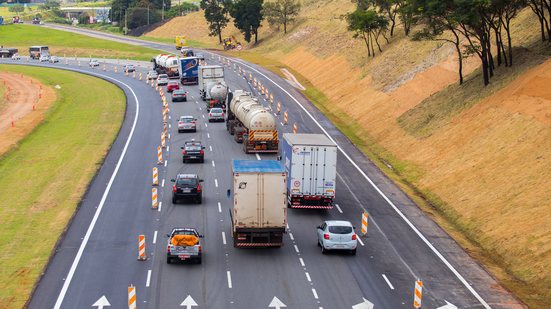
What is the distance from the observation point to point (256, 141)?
6588cm

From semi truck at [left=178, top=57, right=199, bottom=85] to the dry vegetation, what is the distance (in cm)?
1828

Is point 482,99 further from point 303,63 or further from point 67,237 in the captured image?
point 303,63

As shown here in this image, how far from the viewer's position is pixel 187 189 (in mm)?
50406

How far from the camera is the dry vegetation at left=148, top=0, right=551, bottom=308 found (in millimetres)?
41938

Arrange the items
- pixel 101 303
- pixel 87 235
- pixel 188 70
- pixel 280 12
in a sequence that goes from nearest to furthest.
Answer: pixel 101 303 → pixel 87 235 → pixel 188 70 → pixel 280 12

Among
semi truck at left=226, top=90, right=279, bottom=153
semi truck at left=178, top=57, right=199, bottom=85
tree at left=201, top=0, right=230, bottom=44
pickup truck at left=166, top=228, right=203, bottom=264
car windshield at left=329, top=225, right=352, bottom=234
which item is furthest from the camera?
tree at left=201, top=0, right=230, bottom=44

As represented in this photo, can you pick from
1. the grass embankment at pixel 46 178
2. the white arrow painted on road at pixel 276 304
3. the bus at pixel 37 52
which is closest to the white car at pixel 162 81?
the grass embankment at pixel 46 178

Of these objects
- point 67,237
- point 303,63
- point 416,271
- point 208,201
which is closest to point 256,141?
point 208,201

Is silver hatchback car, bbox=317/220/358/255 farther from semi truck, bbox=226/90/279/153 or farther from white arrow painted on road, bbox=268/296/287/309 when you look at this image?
semi truck, bbox=226/90/279/153

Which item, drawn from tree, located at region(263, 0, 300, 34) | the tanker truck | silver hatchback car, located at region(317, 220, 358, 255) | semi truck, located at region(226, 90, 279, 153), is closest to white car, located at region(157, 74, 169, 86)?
the tanker truck

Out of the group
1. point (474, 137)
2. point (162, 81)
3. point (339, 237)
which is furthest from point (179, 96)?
point (339, 237)

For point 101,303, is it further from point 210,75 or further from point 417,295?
point 210,75

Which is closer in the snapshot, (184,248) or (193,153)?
(184,248)

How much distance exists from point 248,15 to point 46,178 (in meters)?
117
